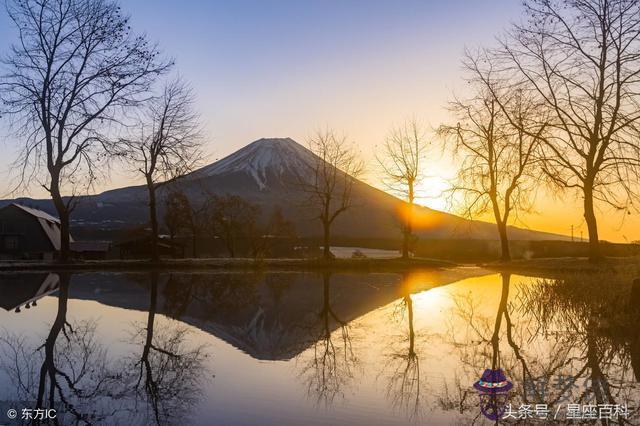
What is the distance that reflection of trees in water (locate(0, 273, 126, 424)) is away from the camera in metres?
6.49

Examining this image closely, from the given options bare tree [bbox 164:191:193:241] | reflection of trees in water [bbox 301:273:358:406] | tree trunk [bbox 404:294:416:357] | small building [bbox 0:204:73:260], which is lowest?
reflection of trees in water [bbox 301:273:358:406]

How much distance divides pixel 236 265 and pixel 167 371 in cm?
2656

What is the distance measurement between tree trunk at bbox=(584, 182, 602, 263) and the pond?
13301mm

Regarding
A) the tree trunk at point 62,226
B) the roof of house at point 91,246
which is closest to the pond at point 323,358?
the tree trunk at point 62,226

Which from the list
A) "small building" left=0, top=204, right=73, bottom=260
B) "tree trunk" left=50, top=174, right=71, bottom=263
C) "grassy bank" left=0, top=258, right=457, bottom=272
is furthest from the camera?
"small building" left=0, top=204, right=73, bottom=260

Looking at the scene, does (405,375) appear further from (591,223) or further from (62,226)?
(62,226)

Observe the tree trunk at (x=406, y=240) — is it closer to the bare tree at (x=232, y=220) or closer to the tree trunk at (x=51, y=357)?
the tree trunk at (x=51, y=357)

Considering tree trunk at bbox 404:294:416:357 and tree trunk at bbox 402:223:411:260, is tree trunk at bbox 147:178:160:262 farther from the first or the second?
tree trunk at bbox 404:294:416:357

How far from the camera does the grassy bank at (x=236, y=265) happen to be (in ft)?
104

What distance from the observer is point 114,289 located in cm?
2186

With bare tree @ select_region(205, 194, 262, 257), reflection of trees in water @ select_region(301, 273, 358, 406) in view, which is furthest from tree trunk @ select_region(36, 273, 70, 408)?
bare tree @ select_region(205, 194, 262, 257)

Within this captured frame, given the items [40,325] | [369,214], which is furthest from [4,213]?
[369,214]

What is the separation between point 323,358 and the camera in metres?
9.56

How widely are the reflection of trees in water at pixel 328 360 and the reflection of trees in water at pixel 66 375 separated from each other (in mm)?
2378
